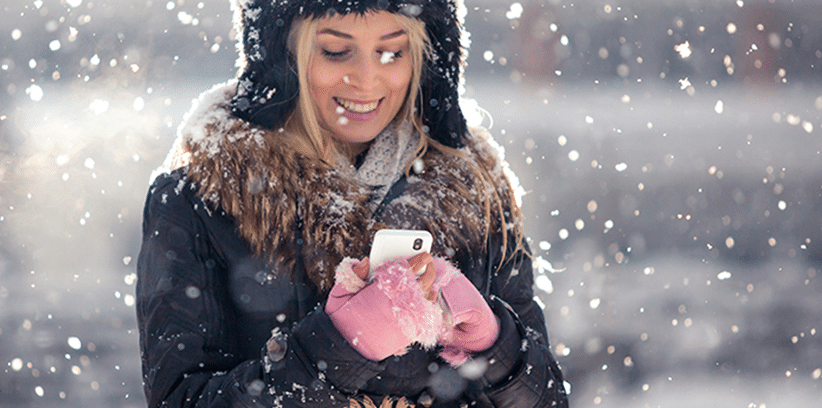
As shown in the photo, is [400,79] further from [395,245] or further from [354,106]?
[395,245]

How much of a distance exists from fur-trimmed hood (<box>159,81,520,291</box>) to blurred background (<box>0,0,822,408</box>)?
1519mm

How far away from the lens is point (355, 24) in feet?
3.28

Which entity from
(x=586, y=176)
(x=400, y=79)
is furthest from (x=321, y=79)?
(x=586, y=176)

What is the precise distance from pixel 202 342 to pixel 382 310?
10.6 inches

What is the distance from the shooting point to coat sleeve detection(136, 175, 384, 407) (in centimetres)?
79

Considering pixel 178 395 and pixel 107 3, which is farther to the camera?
pixel 107 3

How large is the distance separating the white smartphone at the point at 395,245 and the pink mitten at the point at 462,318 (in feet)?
0.22

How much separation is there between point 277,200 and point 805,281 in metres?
3.10

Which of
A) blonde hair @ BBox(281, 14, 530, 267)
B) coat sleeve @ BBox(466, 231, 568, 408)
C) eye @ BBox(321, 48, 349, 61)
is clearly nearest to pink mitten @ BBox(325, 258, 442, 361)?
coat sleeve @ BBox(466, 231, 568, 408)

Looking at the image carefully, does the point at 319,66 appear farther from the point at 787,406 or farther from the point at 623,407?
the point at 787,406

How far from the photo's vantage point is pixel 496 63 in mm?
2684

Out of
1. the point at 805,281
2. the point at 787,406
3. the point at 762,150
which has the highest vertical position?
the point at 762,150

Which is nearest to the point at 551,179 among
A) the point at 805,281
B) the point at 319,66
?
the point at 805,281

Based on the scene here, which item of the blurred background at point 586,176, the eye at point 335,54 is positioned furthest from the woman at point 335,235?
the blurred background at point 586,176
